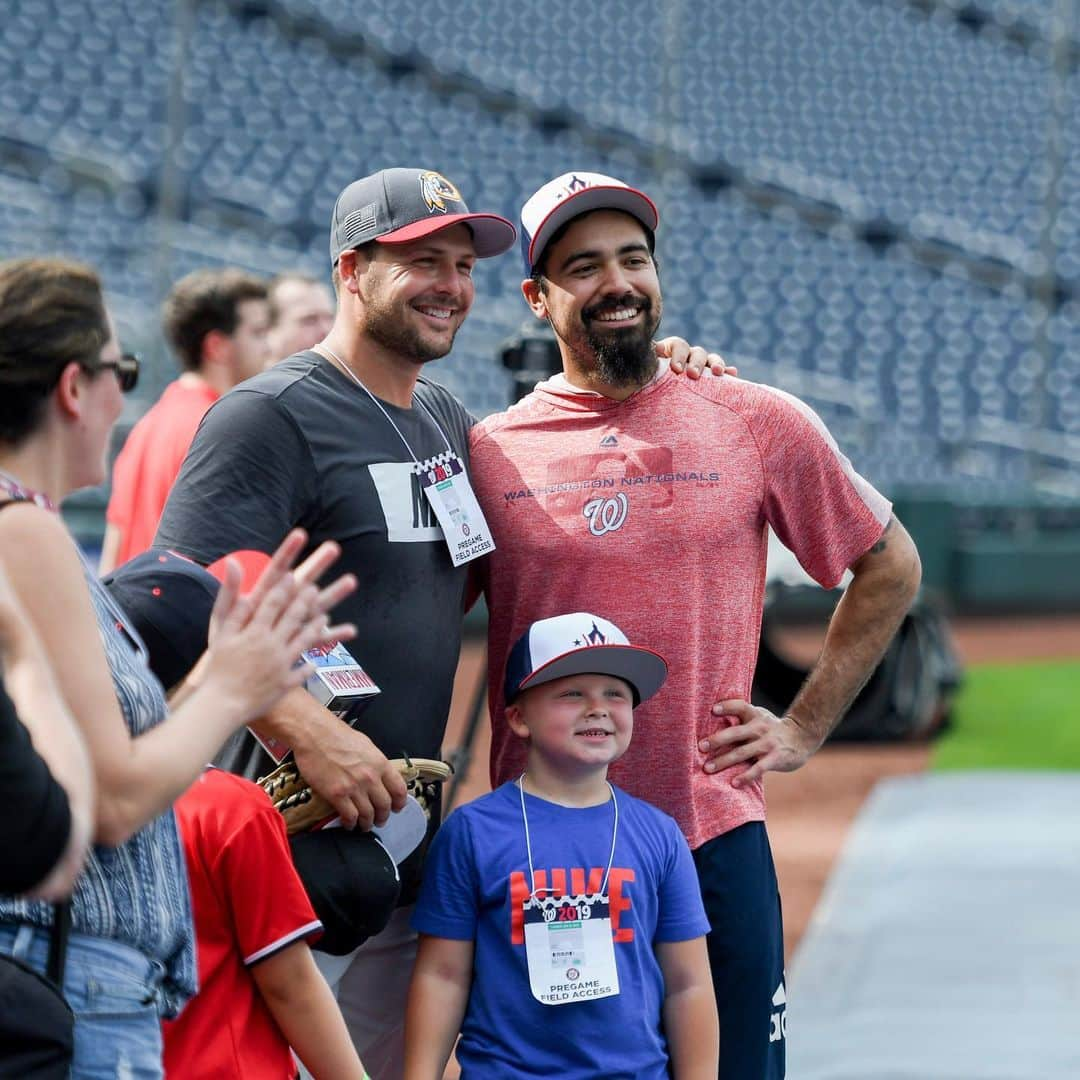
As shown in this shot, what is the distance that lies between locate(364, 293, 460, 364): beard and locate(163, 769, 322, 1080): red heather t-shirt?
95 centimetres

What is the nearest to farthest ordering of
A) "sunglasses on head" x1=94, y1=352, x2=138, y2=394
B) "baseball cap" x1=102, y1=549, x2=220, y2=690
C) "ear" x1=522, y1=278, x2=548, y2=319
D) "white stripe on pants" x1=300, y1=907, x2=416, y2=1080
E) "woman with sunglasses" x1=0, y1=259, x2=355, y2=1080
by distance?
"woman with sunglasses" x1=0, y1=259, x2=355, y2=1080 < "sunglasses on head" x1=94, y1=352, x2=138, y2=394 < "baseball cap" x1=102, y1=549, x2=220, y2=690 < "white stripe on pants" x1=300, y1=907, x2=416, y2=1080 < "ear" x1=522, y1=278, x2=548, y2=319

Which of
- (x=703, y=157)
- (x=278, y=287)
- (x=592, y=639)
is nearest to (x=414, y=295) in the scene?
(x=592, y=639)

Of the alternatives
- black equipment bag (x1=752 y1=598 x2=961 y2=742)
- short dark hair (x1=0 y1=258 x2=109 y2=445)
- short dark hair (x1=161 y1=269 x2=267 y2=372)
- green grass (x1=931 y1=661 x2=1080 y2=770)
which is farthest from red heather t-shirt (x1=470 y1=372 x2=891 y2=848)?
black equipment bag (x1=752 y1=598 x2=961 y2=742)

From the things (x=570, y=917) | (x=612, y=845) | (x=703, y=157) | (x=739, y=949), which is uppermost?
(x=703, y=157)

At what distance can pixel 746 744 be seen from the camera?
3.07 m

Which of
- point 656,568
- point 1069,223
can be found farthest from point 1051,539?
point 656,568

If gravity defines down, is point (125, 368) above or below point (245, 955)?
above

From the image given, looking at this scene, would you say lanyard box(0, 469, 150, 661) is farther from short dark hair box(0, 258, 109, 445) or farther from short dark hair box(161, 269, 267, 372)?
short dark hair box(161, 269, 267, 372)

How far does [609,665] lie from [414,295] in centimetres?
73

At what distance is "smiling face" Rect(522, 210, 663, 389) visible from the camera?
10.1ft

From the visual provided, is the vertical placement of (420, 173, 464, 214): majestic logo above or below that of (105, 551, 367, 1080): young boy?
above

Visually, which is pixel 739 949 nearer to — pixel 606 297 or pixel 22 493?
pixel 606 297

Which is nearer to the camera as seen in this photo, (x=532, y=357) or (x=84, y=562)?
(x=84, y=562)

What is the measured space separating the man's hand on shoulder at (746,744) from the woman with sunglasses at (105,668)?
1.18m
